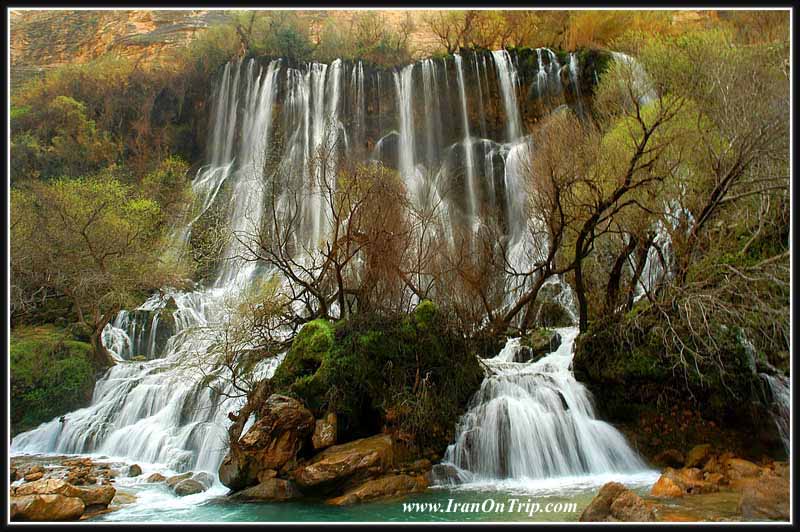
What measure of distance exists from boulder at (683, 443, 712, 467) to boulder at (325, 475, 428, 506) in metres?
4.47

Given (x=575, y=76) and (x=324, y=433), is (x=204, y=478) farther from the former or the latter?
(x=575, y=76)

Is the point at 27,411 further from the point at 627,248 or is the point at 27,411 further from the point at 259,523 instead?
the point at 627,248

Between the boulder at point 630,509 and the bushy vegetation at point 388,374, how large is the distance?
11.6ft

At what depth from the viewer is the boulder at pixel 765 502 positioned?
7340 millimetres

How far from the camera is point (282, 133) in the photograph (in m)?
26.1

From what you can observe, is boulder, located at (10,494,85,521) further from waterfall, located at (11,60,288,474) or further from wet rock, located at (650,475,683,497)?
wet rock, located at (650,475,683,497)

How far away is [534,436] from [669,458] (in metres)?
2.31

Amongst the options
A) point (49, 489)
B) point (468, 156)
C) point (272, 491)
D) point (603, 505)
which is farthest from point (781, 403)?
point (468, 156)

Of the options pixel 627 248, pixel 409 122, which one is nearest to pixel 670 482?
pixel 627 248

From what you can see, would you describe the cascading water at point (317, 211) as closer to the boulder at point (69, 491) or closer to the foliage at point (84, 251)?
the foliage at point (84, 251)

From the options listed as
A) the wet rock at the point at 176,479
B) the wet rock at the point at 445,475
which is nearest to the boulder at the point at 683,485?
the wet rock at the point at 445,475

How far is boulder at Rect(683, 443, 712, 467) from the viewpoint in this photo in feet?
32.6

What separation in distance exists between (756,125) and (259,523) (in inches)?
406

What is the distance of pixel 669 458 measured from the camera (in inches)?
405
